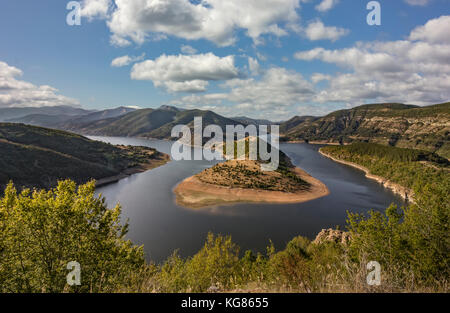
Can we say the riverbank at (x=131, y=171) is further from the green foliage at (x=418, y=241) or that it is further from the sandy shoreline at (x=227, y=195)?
the green foliage at (x=418, y=241)

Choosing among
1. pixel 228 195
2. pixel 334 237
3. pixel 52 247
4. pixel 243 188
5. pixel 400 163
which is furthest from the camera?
pixel 400 163

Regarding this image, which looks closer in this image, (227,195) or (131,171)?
(227,195)

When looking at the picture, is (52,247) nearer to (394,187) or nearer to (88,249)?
(88,249)

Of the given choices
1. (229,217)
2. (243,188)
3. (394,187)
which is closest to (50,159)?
(243,188)

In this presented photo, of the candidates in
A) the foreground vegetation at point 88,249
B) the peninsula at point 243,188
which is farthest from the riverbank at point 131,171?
the foreground vegetation at point 88,249

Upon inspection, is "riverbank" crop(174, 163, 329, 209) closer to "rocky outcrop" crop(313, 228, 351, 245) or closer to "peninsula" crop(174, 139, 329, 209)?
"peninsula" crop(174, 139, 329, 209)
